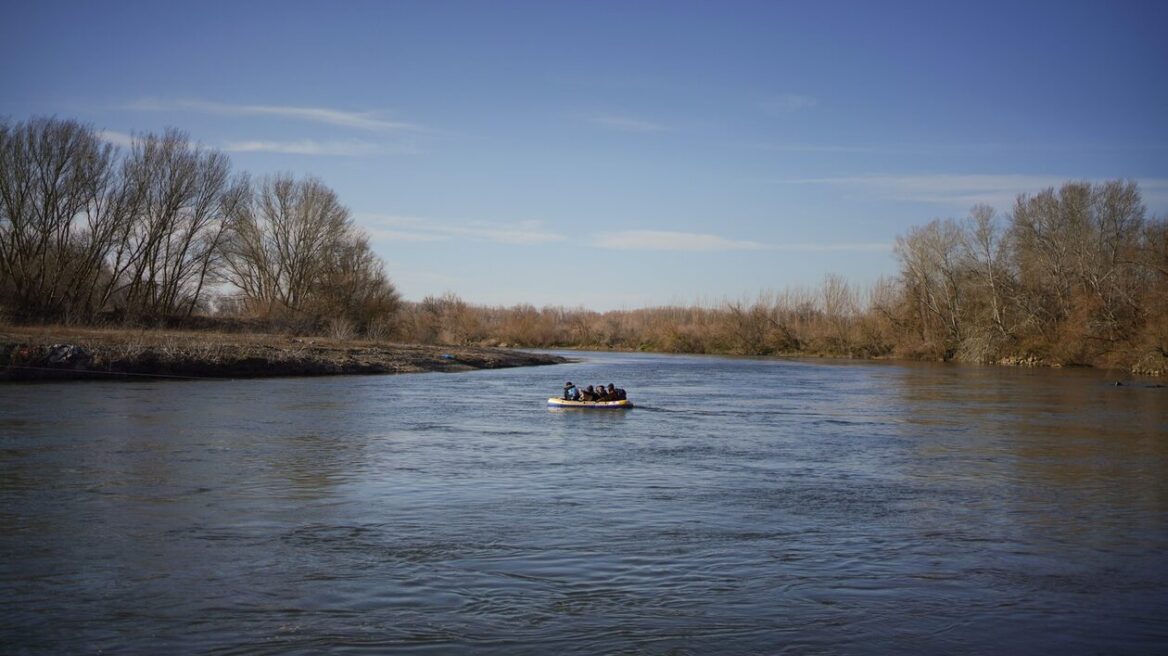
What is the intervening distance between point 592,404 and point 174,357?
61.5 ft

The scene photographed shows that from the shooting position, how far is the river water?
24.7 ft

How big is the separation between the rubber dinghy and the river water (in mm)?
4246

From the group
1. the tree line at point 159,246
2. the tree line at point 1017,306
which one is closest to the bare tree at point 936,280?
the tree line at point 1017,306

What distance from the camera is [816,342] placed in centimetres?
8694

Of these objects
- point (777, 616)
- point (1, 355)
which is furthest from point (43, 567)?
point (1, 355)

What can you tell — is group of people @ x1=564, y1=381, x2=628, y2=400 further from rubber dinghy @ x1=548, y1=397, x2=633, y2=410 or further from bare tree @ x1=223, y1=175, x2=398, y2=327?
bare tree @ x1=223, y1=175, x2=398, y2=327

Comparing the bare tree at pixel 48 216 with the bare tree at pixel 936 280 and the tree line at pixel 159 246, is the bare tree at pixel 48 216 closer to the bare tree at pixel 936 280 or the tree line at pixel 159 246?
the tree line at pixel 159 246

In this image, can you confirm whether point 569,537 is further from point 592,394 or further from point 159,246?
point 159,246

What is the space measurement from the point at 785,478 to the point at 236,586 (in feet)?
31.3

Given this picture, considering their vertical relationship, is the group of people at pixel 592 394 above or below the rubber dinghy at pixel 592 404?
above

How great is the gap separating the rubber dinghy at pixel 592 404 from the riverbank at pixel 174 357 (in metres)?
16.8

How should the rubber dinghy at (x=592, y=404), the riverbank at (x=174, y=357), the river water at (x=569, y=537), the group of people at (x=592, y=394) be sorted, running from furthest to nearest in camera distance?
the riverbank at (x=174, y=357), the group of people at (x=592, y=394), the rubber dinghy at (x=592, y=404), the river water at (x=569, y=537)

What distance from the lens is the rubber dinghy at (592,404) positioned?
89.8ft

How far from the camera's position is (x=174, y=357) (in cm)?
3600
